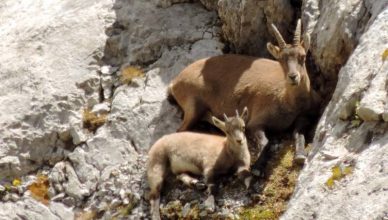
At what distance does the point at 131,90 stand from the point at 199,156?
2.56m

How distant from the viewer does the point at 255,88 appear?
15.9m

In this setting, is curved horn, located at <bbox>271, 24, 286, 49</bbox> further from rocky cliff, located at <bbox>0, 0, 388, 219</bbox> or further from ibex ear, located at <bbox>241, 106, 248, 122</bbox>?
ibex ear, located at <bbox>241, 106, 248, 122</bbox>

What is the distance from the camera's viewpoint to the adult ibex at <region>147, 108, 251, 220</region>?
14.5m

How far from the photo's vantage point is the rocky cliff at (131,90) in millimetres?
12711

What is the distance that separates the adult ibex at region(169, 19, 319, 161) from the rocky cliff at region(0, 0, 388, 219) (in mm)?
443

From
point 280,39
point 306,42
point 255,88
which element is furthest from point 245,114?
point 306,42

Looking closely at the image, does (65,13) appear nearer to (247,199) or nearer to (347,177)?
(247,199)

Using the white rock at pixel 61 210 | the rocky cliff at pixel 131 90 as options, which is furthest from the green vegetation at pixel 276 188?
the white rock at pixel 61 210

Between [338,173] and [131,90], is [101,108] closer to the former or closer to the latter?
[131,90]

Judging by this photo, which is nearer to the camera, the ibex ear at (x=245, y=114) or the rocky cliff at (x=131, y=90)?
the rocky cliff at (x=131, y=90)

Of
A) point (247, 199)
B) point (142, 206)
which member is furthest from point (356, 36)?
point (142, 206)

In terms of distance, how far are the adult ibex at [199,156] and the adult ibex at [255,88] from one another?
1.71ft

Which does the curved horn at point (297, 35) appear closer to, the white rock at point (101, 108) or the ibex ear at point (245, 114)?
the ibex ear at point (245, 114)

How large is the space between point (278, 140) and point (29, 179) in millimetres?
4584
